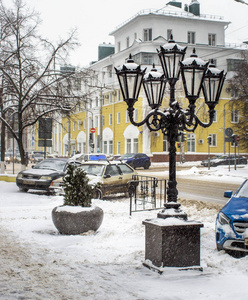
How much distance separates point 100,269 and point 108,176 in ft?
30.4

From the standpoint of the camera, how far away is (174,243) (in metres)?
6.15

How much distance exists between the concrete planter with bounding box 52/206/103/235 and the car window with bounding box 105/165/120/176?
7044 millimetres

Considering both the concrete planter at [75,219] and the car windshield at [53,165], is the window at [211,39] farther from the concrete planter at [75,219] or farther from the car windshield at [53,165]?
the concrete planter at [75,219]

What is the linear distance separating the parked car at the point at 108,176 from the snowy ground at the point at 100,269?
510 centimetres

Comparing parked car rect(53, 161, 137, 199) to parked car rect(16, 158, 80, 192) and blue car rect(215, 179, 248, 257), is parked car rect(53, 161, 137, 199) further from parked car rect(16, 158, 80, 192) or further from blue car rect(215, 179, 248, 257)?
blue car rect(215, 179, 248, 257)

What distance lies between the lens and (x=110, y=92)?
59469mm

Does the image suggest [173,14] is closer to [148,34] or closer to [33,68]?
[148,34]

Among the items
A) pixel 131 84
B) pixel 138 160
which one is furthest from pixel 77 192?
pixel 138 160

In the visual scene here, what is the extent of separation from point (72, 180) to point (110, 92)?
167 ft

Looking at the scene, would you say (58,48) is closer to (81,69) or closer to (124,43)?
(81,69)

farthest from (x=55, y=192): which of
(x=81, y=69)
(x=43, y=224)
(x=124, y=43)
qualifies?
(x=124, y=43)

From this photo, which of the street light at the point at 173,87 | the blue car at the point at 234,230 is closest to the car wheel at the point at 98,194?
the street light at the point at 173,87

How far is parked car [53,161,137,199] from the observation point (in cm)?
1555

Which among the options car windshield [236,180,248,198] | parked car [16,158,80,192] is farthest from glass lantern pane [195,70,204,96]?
parked car [16,158,80,192]
